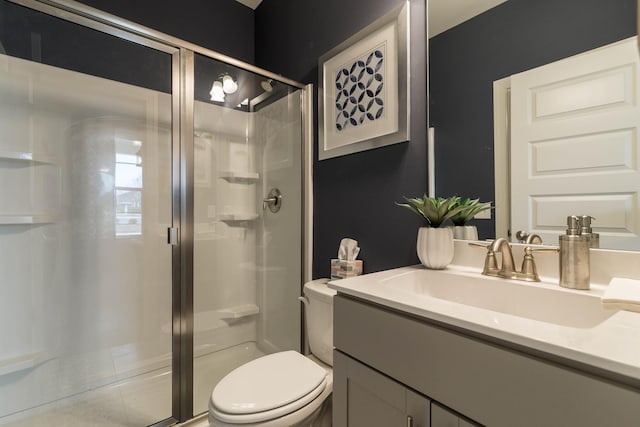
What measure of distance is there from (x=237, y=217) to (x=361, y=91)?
3.90 feet

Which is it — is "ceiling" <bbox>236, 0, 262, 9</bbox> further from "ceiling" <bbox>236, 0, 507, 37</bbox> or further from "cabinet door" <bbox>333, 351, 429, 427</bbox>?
"cabinet door" <bbox>333, 351, 429, 427</bbox>

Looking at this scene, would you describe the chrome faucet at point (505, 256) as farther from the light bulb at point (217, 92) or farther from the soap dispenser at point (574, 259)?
the light bulb at point (217, 92)

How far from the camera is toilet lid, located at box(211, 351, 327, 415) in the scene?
38.0 inches

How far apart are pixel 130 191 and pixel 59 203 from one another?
1.10ft

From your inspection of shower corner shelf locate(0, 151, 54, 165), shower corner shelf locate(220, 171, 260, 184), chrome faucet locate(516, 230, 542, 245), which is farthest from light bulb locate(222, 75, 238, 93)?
chrome faucet locate(516, 230, 542, 245)

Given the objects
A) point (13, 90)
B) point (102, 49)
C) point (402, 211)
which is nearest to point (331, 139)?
point (402, 211)

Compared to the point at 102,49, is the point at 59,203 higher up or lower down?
lower down

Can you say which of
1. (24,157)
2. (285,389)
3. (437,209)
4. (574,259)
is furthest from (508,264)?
(24,157)

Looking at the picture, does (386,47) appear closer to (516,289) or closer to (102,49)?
(516,289)

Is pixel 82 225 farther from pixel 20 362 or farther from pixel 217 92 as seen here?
pixel 217 92

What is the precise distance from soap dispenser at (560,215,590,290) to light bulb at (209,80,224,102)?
1.87 meters

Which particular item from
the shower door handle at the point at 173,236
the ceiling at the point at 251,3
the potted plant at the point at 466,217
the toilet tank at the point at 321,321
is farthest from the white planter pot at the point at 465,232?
the ceiling at the point at 251,3

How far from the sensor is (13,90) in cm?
152

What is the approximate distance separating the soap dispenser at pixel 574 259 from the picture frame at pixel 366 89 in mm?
678
